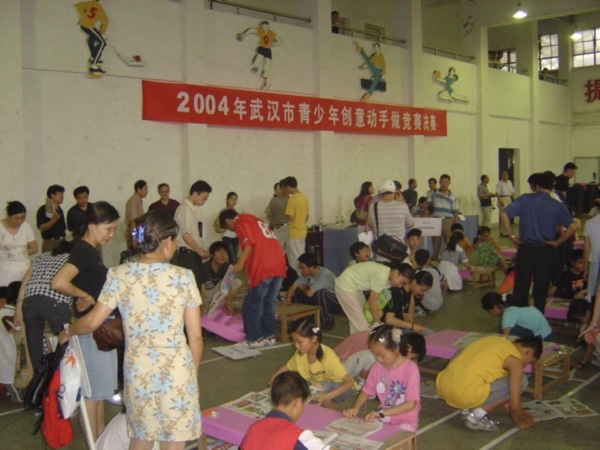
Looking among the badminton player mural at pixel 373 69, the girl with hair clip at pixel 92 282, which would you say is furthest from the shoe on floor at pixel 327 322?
the badminton player mural at pixel 373 69

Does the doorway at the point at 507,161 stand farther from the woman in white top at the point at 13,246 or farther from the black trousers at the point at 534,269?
the woman in white top at the point at 13,246

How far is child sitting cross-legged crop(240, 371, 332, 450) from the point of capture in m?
2.71

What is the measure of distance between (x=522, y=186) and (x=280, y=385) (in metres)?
18.7

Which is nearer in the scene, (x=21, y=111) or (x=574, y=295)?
(x=574, y=295)

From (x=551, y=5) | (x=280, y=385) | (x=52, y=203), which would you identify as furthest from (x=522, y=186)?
(x=280, y=385)

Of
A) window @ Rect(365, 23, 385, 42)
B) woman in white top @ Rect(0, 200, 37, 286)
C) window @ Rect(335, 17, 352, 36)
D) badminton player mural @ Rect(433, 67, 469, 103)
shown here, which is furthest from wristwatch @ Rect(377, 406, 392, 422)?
badminton player mural @ Rect(433, 67, 469, 103)

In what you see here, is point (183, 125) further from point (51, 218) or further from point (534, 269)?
point (534, 269)

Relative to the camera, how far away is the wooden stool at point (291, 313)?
22.2ft

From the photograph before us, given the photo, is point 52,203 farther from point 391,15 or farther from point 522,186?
point 522,186

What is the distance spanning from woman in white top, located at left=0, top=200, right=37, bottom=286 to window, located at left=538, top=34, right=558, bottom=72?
20.7 meters

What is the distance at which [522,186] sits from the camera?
20.2 metres

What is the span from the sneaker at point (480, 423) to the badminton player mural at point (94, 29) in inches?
292

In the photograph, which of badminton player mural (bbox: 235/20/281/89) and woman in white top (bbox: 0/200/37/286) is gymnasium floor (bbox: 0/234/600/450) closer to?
woman in white top (bbox: 0/200/37/286)

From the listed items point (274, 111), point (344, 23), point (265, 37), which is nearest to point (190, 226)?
point (274, 111)
